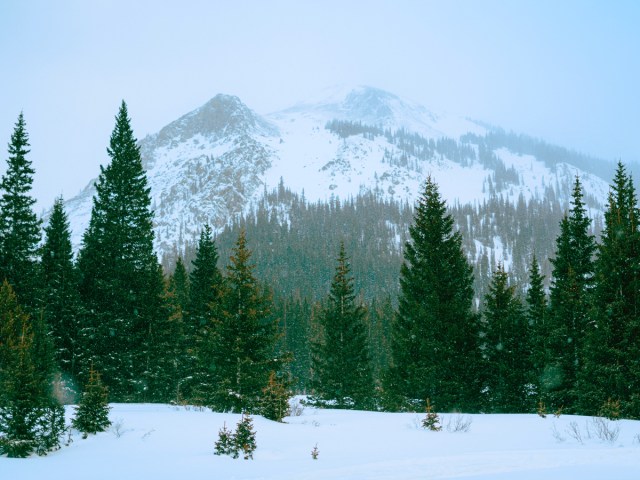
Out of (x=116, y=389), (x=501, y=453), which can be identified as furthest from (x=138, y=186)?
(x=501, y=453)

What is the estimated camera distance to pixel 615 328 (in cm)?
2008

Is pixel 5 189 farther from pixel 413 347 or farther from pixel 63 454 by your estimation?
pixel 413 347

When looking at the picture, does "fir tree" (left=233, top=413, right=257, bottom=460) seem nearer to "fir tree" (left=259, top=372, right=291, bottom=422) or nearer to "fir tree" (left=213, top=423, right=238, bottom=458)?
"fir tree" (left=213, top=423, right=238, bottom=458)

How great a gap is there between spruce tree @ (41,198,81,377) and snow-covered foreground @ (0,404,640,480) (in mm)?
13862

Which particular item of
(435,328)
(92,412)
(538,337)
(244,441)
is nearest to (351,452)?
(244,441)

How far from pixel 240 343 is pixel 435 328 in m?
9.43

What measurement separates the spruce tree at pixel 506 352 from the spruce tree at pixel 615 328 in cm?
558

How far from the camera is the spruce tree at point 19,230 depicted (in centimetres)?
2605

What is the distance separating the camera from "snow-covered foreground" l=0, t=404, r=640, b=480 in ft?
28.7

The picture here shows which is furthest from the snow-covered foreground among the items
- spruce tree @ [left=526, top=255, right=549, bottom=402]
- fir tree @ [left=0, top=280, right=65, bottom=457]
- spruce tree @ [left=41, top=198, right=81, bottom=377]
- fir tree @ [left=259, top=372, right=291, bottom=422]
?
spruce tree @ [left=41, top=198, right=81, bottom=377]

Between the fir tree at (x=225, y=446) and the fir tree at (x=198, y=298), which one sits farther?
the fir tree at (x=198, y=298)

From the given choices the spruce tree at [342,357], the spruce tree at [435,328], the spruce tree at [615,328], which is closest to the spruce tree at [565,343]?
the spruce tree at [615,328]

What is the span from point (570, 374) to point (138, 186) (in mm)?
27835

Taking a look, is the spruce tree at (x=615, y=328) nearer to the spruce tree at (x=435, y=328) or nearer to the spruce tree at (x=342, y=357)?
the spruce tree at (x=435, y=328)
